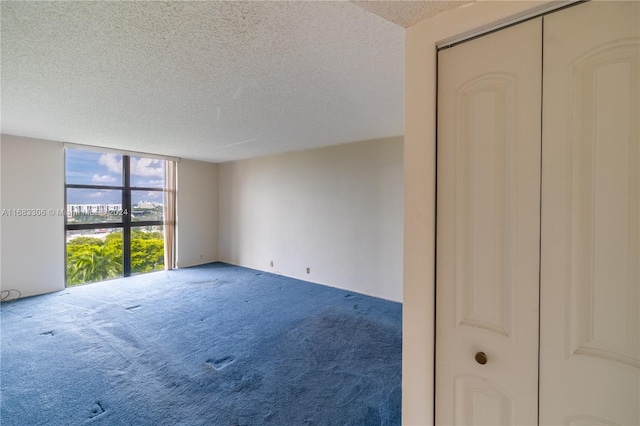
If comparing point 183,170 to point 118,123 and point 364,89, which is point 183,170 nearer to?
point 118,123

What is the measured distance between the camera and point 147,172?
5.76m

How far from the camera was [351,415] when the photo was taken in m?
1.94

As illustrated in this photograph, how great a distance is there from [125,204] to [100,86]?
3.67 metres

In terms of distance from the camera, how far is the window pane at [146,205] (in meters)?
5.54

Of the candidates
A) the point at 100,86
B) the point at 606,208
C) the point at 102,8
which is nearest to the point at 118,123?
the point at 100,86

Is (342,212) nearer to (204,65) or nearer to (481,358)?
(204,65)

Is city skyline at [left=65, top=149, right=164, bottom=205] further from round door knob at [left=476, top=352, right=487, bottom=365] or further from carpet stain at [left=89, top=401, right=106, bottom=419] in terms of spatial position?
round door knob at [left=476, top=352, right=487, bottom=365]

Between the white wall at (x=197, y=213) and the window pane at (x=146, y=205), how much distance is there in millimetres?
381

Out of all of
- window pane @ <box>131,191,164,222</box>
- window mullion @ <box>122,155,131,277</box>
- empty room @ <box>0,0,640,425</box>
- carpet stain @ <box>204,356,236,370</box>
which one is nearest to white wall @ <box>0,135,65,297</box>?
empty room @ <box>0,0,640,425</box>

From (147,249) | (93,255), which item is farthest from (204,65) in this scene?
(147,249)

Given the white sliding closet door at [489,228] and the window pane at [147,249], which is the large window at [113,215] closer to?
the window pane at [147,249]

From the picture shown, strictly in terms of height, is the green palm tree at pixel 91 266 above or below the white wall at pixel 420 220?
below

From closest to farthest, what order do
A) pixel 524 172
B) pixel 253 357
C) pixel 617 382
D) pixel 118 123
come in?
pixel 617 382
pixel 524 172
pixel 253 357
pixel 118 123

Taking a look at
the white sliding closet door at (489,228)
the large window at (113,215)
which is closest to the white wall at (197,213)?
the large window at (113,215)
